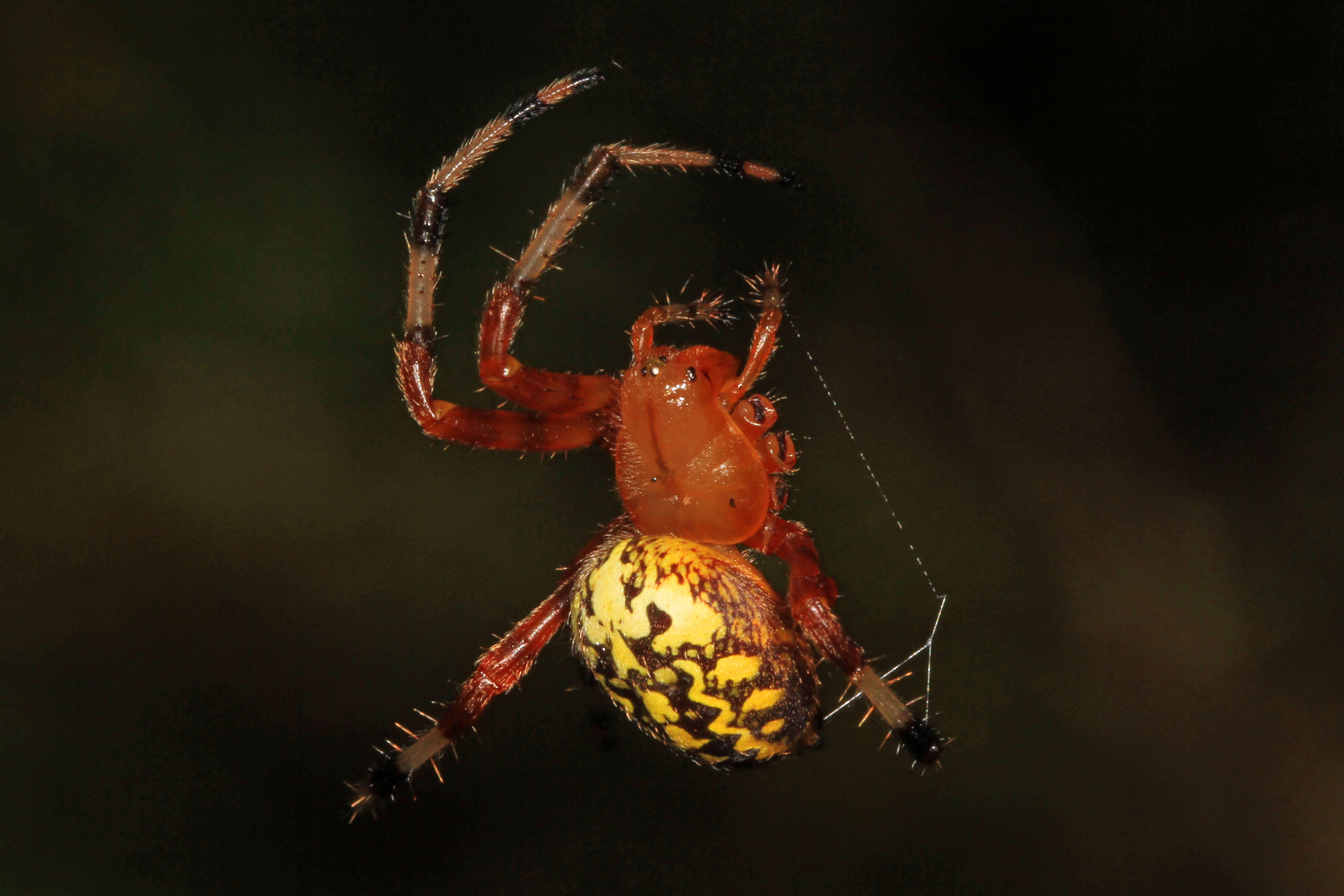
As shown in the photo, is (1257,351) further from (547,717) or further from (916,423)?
(547,717)

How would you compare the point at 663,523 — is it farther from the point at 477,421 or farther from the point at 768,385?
the point at 768,385

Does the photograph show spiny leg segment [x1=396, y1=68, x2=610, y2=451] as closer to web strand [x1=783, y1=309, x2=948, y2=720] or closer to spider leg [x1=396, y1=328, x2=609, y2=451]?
spider leg [x1=396, y1=328, x2=609, y2=451]

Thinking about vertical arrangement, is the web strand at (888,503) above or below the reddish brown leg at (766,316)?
below

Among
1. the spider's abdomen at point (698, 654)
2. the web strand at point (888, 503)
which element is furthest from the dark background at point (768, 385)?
the spider's abdomen at point (698, 654)

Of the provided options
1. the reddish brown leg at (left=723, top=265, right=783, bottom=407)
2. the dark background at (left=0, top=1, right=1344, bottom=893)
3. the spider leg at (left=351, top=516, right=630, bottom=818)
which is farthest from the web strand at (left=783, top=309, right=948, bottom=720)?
the spider leg at (left=351, top=516, right=630, bottom=818)

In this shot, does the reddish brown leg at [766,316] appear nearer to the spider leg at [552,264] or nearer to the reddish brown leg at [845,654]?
the spider leg at [552,264]

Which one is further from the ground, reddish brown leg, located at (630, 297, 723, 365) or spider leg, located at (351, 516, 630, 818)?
reddish brown leg, located at (630, 297, 723, 365)

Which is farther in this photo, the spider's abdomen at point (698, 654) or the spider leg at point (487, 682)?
the spider leg at point (487, 682)
